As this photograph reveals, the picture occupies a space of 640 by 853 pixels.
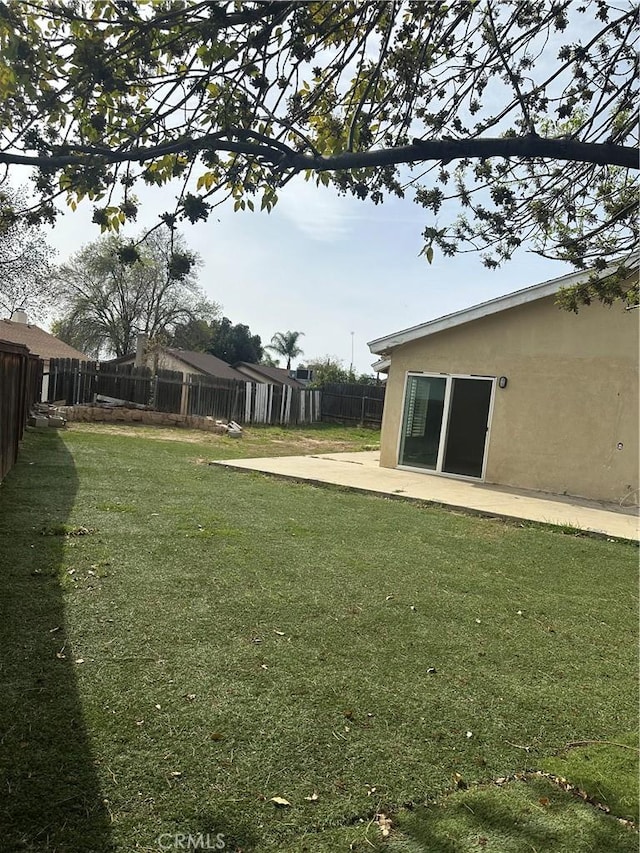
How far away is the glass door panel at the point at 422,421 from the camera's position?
1152 centimetres

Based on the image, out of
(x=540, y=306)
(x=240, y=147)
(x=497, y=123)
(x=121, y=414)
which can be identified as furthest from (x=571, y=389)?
(x=121, y=414)

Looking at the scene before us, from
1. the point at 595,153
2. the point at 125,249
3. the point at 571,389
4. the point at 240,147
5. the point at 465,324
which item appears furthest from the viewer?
the point at 465,324

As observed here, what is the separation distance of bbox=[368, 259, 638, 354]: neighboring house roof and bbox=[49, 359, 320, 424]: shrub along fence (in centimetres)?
982

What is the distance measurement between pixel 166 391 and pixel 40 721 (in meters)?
18.4

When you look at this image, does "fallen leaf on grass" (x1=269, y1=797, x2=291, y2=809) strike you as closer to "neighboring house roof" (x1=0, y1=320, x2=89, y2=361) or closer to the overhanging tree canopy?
the overhanging tree canopy

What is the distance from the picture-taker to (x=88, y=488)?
7.45 m

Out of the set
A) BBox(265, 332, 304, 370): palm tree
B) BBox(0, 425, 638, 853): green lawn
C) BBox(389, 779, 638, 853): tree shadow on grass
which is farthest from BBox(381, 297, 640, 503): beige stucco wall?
BBox(265, 332, 304, 370): palm tree

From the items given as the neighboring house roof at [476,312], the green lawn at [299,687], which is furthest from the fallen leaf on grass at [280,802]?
the neighboring house roof at [476,312]

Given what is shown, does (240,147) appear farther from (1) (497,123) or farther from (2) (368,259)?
(2) (368,259)

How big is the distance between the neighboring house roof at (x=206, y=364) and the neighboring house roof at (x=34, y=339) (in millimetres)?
6431

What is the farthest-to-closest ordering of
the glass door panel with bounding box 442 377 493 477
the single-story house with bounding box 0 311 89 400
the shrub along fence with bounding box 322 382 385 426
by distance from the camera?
the single-story house with bounding box 0 311 89 400 → the shrub along fence with bounding box 322 382 385 426 → the glass door panel with bounding box 442 377 493 477

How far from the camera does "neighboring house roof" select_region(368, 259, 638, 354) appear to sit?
9641 mm

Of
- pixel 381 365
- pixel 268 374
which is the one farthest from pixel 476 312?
pixel 268 374

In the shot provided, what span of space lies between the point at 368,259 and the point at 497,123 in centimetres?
364
